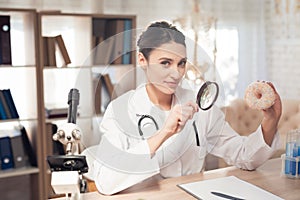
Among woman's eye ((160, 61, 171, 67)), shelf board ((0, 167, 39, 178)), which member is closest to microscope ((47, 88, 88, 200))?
Result: woman's eye ((160, 61, 171, 67))

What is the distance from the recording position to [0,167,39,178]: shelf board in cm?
284

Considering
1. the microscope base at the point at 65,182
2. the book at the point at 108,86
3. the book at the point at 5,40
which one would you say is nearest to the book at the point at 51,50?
the book at the point at 5,40

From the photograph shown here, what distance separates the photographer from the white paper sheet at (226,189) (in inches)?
51.9

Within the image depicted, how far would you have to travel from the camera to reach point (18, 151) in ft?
9.62

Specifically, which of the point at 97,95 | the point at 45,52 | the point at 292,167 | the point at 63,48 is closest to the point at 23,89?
the point at 45,52

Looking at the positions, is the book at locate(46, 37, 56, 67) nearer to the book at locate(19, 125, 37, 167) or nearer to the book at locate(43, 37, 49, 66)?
the book at locate(43, 37, 49, 66)

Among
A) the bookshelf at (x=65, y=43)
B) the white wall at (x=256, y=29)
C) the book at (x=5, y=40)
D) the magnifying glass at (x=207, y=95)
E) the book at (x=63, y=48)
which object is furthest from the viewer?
the white wall at (x=256, y=29)

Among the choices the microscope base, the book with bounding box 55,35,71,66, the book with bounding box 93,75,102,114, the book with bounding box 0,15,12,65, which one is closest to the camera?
the microscope base

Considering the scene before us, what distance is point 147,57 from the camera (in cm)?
137

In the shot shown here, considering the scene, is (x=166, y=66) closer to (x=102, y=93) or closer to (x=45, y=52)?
(x=102, y=93)

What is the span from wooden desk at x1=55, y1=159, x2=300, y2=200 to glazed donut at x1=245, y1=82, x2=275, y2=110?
26 cm

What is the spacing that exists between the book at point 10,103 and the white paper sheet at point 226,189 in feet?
6.10

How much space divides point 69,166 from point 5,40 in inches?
76.1

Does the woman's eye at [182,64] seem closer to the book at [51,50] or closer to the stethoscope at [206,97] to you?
the stethoscope at [206,97]
